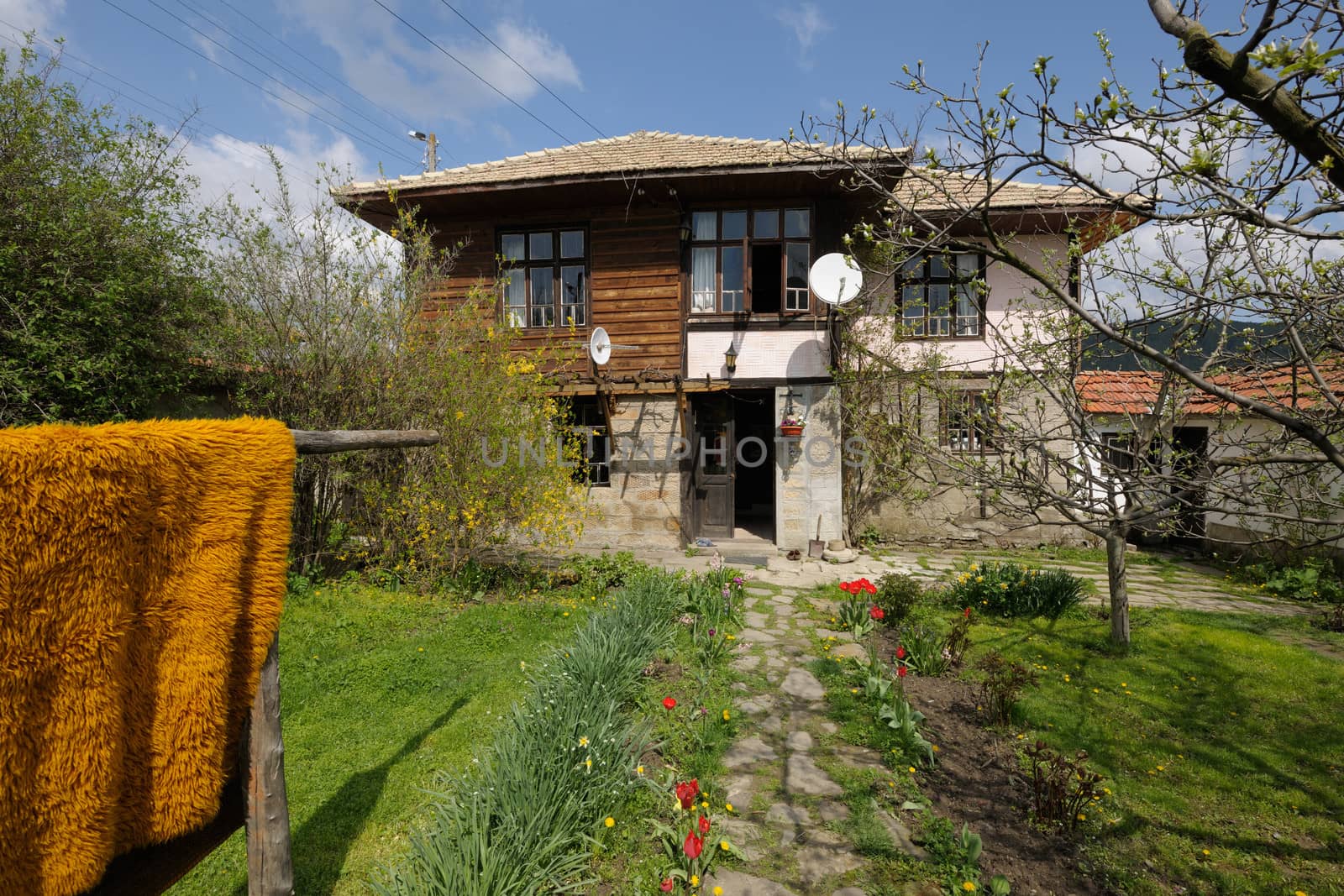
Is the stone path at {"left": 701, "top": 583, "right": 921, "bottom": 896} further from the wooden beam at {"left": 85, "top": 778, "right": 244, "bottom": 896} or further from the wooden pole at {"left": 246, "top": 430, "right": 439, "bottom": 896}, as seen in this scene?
the wooden beam at {"left": 85, "top": 778, "right": 244, "bottom": 896}

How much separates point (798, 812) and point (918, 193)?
3.07 meters

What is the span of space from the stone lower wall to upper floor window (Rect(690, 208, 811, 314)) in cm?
190

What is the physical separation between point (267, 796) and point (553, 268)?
8.68m

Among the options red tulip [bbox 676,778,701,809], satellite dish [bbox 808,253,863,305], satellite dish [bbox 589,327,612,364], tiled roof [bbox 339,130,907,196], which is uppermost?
tiled roof [bbox 339,130,907,196]

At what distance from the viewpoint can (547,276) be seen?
9.59m

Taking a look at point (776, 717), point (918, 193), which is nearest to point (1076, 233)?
point (918, 193)

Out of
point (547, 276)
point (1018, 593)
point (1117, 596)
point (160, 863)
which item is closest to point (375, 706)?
point (160, 863)

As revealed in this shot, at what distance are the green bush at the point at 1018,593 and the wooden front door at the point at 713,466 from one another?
4212 mm

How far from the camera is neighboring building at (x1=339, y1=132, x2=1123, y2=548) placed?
8961mm

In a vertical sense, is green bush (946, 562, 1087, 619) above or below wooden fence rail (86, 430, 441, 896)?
below

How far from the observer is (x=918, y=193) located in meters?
2.56

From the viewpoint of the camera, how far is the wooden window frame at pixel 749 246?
903cm

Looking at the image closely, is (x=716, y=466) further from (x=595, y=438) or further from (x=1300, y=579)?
(x=1300, y=579)

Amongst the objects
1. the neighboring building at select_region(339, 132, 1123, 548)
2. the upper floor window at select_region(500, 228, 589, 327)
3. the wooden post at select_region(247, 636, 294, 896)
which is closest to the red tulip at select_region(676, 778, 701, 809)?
the wooden post at select_region(247, 636, 294, 896)
